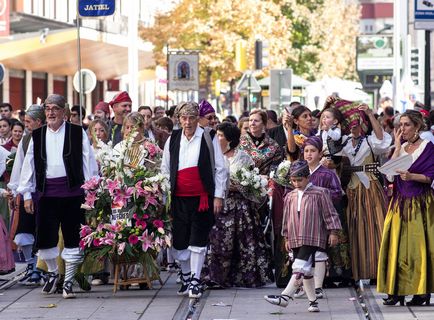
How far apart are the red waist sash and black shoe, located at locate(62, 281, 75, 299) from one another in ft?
4.64

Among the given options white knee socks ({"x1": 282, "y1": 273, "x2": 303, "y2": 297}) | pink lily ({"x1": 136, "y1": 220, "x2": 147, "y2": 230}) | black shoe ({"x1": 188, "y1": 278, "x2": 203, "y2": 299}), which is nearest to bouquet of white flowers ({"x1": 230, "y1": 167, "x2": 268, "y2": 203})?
pink lily ({"x1": 136, "y1": 220, "x2": 147, "y2": 230})

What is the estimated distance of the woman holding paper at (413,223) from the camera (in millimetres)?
13555

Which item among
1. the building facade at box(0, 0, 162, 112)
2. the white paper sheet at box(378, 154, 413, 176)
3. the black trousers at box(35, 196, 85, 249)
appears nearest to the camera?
the white paper sheet at box(378, 154, 413, 176)

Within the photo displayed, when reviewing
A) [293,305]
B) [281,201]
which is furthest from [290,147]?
[293,305]

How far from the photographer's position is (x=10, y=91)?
173 feet

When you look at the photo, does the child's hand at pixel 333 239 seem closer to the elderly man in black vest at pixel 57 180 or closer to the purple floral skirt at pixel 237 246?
the purple floral skirt at pixel 237 246

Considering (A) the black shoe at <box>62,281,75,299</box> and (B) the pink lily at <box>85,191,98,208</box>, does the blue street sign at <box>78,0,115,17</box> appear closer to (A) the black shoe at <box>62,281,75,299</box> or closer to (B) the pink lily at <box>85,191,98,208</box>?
(B) the pink lily at <box>85,191,98,208</box>

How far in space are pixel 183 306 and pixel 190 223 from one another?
1.13m

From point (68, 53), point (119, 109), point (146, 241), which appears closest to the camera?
point (146, 241)


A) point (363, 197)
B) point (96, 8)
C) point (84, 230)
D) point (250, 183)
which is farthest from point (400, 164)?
point (96, 8)

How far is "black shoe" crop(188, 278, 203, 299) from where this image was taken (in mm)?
14531

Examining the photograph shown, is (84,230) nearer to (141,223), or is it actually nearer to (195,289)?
(141,223)

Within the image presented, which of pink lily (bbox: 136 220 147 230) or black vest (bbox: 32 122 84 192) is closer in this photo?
black vest (bbox: 32 122 84 192)

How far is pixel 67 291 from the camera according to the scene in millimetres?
14727
